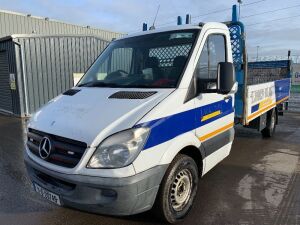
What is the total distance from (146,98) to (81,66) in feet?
39.1

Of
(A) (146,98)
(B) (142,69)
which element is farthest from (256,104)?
(A) (146,98)

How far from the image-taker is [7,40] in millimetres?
12688

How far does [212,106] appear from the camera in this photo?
396 centimetres

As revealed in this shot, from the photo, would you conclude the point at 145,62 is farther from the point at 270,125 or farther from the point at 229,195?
the point at 270,125

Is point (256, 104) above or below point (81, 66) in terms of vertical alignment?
below

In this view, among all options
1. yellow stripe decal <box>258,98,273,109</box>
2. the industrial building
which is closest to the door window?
yellow stripe decal <box>258,98,273,109</box>

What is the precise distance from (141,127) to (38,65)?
11286 millimetres

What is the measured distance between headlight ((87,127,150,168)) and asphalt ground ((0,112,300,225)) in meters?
1.14

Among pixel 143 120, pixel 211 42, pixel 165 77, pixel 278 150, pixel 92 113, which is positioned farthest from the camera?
pixel 278 150

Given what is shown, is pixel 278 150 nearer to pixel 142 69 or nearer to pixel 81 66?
pixel 142 69

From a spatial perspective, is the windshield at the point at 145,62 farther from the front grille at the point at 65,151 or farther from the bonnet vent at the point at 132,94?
the front grille at the point at 65,151

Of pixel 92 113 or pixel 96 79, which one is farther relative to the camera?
pixel 96 79

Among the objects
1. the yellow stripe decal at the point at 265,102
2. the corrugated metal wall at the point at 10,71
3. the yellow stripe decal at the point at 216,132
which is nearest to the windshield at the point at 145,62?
Result: the yellow stripe decal at the point at 216,132

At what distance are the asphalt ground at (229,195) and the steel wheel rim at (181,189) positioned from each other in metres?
0.25
